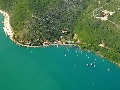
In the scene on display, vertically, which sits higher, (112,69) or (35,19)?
(35,19)

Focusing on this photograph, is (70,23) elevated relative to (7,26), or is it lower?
elevated

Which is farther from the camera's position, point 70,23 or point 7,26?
point 7,26

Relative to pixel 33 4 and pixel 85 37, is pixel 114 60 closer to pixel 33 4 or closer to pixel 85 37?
pixel 85 37

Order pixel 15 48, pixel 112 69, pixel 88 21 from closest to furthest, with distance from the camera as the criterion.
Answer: pixel 112 69 < pixel 15 48 < pixel 88 21

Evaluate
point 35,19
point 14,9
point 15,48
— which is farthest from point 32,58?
point 14,9

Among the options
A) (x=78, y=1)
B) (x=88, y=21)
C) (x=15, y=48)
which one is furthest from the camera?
(x=78, y=1)

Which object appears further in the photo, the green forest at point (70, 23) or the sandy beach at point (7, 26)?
the sandy beach at point (7, 26)

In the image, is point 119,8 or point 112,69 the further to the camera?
point 119,8

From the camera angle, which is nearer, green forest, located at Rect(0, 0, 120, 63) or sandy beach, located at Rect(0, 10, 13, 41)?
green forest, located at Rect(0, 0, 120, 63)
